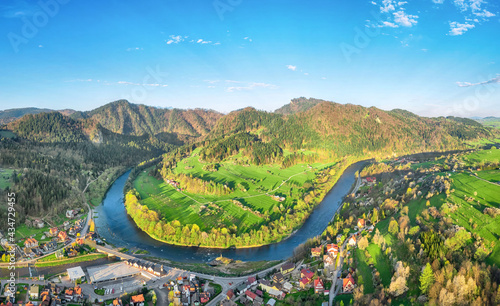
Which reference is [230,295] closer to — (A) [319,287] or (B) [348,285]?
(A) [319,287]

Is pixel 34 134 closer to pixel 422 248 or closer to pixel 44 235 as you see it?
pixel 44 235

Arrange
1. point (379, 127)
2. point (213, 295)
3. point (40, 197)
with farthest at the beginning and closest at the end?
point (379, 127) < point (40, 197) < point (213, 295)

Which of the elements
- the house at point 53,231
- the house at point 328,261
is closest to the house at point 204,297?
the house at point 328,261

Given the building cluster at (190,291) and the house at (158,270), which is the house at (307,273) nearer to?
the building cluster at (190,291)

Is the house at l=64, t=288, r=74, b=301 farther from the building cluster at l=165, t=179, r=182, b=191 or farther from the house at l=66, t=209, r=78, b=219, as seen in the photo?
the building cluster at l=165, t=179, r=182, b=191

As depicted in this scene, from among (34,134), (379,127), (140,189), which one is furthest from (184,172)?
(379,127)

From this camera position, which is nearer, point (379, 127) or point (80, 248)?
point (80, 248)

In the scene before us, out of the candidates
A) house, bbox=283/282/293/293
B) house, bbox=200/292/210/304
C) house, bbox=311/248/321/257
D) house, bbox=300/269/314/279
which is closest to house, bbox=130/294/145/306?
house, bbox=200/292/210/304
